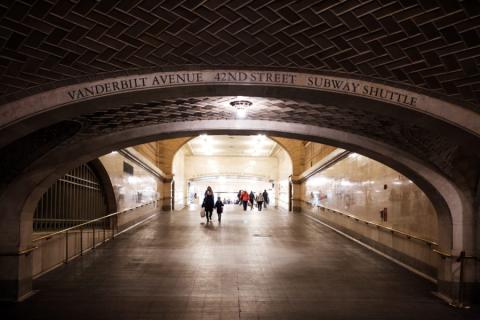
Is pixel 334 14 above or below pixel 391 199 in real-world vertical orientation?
above

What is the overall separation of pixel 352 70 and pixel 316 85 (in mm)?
397

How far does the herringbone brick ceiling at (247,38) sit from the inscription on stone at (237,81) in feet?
0.48

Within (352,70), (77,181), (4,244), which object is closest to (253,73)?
(352,70)

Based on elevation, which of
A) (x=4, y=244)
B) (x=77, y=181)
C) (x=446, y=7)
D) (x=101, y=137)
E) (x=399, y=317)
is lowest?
(x=399, y=317)

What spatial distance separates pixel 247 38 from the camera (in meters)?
4.25

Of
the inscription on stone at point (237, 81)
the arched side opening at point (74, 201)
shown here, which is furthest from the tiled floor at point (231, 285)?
the inscription on stone at point (237, 81)

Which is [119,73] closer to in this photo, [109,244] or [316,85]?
[316,85]

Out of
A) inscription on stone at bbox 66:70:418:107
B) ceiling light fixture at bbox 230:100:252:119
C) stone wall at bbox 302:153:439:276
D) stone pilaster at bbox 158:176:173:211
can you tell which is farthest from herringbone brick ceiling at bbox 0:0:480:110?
stone pilaster at bbox 158:176:173:211

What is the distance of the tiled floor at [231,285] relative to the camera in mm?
6637

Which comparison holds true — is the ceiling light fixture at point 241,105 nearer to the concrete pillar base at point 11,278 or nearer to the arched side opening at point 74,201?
the concrete pillar base at point 11,278

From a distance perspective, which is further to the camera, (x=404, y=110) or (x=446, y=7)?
(x=404, y=110)

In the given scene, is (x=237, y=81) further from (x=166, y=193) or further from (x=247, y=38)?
(x=166, y=193)

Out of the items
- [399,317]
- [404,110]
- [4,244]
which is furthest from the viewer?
[4,244]

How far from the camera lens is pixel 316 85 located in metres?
5.06
